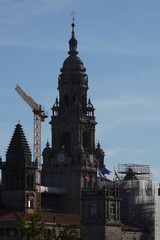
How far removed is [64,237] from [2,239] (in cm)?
917

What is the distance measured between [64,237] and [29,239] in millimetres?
5023

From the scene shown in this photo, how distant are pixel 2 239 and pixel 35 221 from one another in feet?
17.5

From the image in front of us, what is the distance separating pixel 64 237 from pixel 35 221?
16.6 feet

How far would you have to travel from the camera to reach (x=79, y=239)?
6388 inches

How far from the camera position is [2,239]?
160 meters

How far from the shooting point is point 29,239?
6403 inches

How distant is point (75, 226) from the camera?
166125 mm

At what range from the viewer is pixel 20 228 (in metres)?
161

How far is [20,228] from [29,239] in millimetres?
2744

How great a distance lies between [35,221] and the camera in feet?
527

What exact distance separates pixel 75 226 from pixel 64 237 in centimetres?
413

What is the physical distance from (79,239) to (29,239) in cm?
717
